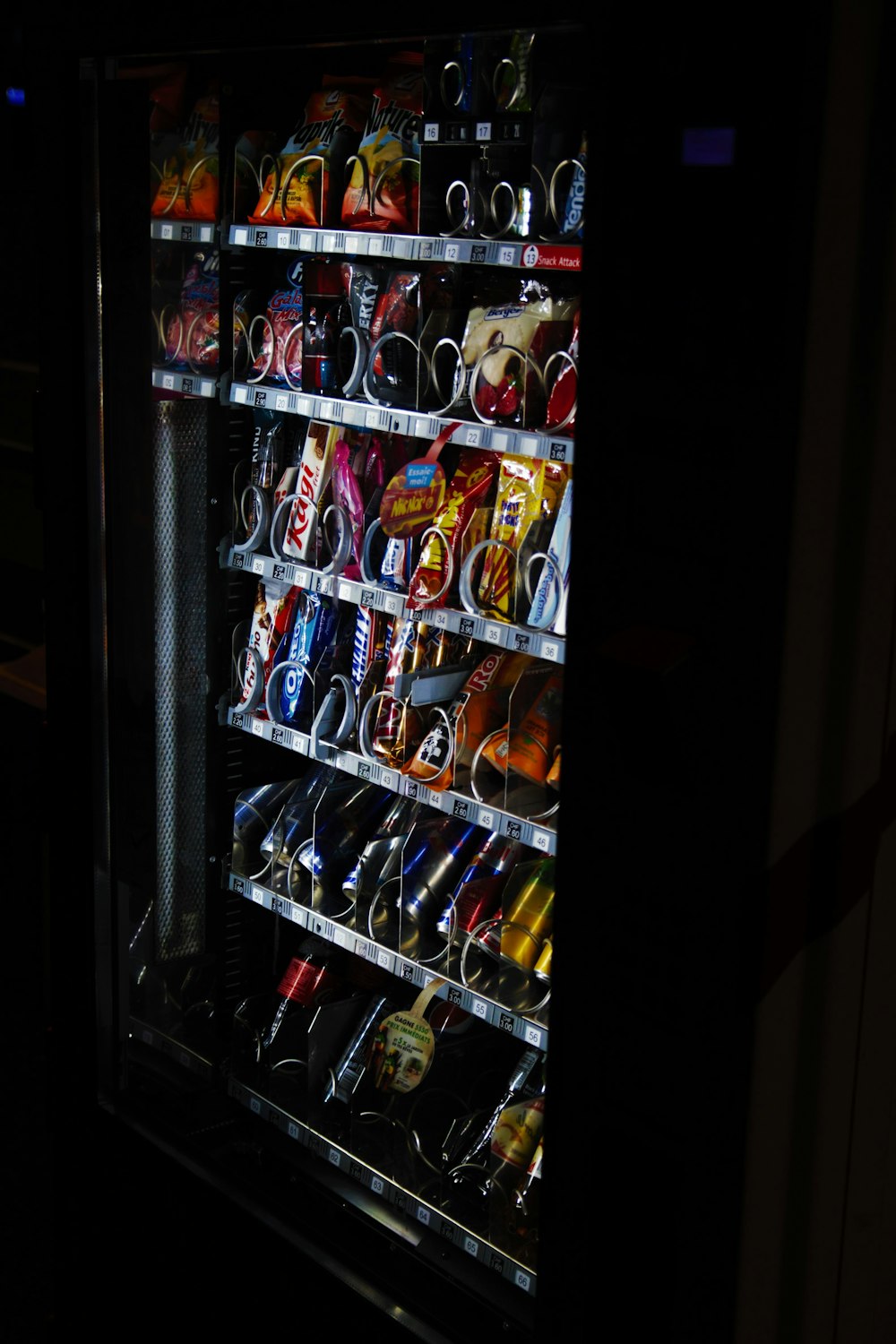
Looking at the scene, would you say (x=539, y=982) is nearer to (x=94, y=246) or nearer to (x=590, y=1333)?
(x=590, y=1333)

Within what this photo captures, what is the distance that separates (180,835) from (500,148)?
1.25 metres

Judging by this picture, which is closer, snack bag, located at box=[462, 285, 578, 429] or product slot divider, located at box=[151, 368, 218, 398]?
snack bag, located at box=[462, 285, 578, 429]

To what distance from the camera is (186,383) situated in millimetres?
2193

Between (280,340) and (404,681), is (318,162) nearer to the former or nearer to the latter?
(280,340)

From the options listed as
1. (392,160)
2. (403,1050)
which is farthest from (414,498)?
(403,1050)

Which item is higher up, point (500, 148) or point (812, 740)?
point (500, 148)

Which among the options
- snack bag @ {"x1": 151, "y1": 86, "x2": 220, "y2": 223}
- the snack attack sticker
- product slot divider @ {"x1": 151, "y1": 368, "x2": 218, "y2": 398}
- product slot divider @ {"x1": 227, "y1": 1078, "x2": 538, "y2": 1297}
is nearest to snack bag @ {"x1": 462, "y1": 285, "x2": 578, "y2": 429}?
the snack attack sticker

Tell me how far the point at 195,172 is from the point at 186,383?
37 cm

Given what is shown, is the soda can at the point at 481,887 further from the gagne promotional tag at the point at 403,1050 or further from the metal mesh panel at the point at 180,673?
the metal mesh panel at the point at 180,673

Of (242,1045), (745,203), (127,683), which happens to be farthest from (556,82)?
(242,1045)

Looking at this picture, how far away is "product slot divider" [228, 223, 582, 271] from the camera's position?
167 centimetres

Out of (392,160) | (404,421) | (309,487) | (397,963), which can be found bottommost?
(397,963)

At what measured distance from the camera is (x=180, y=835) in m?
2.37

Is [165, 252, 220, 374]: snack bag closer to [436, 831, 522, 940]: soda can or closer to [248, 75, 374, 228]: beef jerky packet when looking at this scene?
[248, 75, 374, 228]: beef jerky packet
